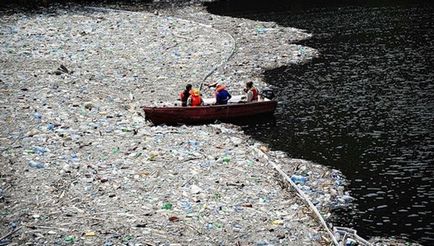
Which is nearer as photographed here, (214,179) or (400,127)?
(214,179)

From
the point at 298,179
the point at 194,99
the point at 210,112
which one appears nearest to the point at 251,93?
the point at 210,112

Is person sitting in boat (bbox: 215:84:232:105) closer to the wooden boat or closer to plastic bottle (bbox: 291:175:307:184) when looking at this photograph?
the wooden boat

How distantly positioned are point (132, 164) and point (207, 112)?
18.8 ft

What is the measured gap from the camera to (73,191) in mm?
13711

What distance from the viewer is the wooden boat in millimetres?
19938

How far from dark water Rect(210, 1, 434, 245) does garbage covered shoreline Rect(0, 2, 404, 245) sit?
965 mm

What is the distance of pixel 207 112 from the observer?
2064 cm

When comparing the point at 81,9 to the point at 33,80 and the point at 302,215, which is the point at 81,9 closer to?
the point at 33,80

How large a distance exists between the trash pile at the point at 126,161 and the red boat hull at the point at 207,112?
43 centimetres

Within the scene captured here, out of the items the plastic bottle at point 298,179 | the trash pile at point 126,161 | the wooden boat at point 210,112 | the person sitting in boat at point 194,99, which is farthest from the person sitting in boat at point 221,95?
the plastic bottle at point 298,179

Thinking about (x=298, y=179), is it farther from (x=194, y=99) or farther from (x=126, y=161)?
(x=194, y=99)

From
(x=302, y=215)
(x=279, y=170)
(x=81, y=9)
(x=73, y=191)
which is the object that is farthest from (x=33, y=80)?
(x=81, y=9)

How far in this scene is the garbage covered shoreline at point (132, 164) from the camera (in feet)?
40.0

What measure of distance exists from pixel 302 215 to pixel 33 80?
48.5ft
